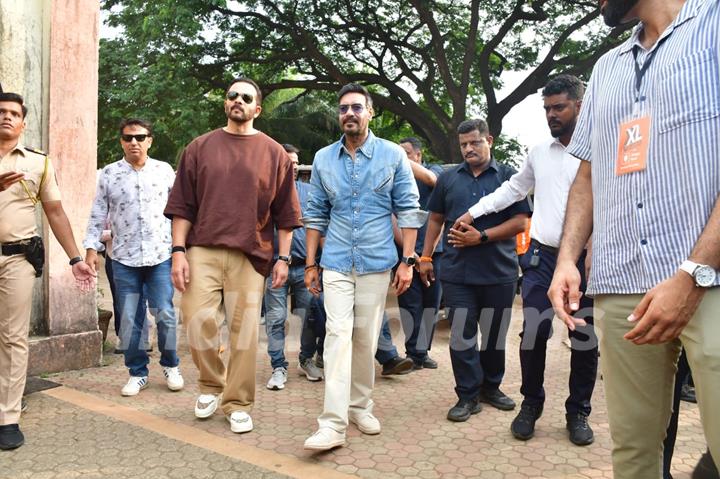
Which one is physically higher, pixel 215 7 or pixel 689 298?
pixel 215 7

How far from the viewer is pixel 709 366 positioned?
5.96ft

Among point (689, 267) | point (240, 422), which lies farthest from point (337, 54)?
point (689, 267)

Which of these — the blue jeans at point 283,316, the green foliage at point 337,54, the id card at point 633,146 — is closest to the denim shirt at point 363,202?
the blue jeans at point 283,316

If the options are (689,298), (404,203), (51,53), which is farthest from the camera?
(51,53)

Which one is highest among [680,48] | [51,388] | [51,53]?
[51,53]

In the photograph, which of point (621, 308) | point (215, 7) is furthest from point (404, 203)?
point (215, 7)

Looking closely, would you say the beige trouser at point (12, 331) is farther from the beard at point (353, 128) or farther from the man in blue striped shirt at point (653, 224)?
the man in blue striped shirt at point (653, 224)

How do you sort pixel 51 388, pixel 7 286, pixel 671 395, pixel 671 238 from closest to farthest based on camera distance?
pixel 671 238, pixel 671 395, pixel 7 286, pixel 51 388

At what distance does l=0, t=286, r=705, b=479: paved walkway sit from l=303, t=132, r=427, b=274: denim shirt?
111cm

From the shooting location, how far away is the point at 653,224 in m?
2.01

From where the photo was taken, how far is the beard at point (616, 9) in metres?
2.09

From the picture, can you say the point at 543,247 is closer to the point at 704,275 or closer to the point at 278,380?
the point at 278,380

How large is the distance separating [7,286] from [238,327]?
1.38m

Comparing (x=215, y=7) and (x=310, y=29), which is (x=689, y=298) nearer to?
(x=215, y=7)
